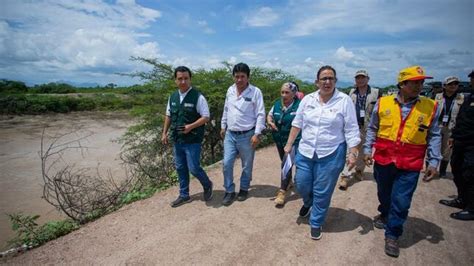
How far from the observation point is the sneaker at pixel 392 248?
3.09 meters

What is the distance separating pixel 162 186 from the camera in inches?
227

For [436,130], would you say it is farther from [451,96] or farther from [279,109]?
[451,96]

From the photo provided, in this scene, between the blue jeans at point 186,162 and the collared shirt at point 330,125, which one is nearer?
the collared shirt at point 330,125

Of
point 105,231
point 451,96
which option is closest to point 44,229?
point 105,231

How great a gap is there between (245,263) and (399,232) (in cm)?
178

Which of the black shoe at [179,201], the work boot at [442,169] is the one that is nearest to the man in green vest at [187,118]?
the black shoe at [179,201]

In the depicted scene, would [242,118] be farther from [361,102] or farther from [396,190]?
[361,102]

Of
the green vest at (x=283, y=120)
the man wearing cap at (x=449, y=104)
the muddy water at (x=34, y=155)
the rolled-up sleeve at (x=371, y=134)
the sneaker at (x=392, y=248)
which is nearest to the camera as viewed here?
the sneaker at (x=392, y=248)

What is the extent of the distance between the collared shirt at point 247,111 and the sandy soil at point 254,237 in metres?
1.28

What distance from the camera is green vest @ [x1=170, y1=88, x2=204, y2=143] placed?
4.16 meters

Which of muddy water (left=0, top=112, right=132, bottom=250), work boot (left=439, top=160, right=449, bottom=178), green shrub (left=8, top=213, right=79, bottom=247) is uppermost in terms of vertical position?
work boot (left=439, top=160, right=449, bottom=178)

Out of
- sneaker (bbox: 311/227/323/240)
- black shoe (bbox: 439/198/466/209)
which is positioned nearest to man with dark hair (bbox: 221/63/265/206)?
sneaker (bbox: 311/227/323/240)

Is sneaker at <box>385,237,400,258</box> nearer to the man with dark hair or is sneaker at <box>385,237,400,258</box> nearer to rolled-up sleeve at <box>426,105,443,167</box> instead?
rolled-up sleeve at <box>426,105,443,167</box>

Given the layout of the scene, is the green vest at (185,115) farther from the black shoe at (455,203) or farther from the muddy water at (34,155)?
the black shoe at (455,203)
